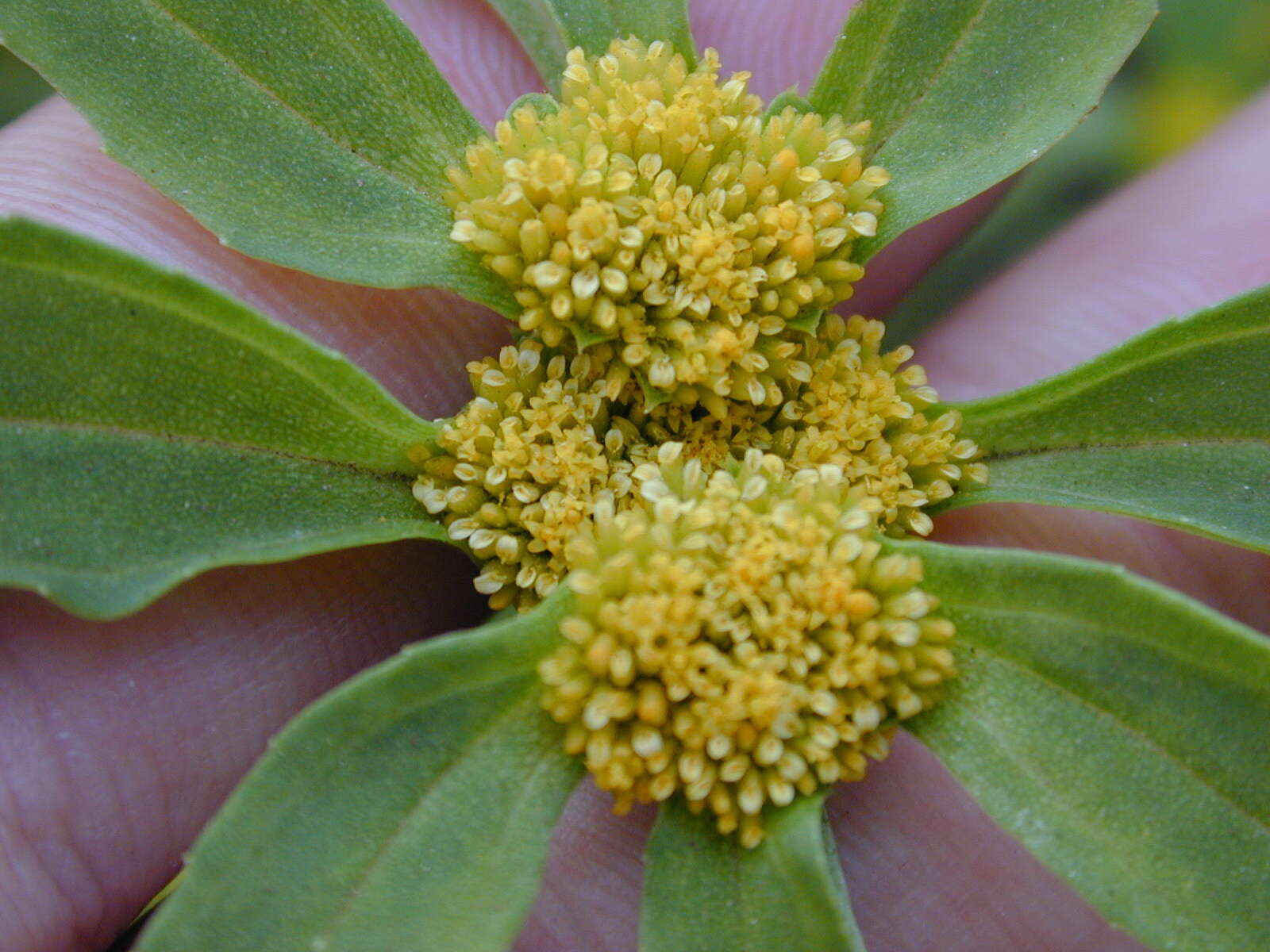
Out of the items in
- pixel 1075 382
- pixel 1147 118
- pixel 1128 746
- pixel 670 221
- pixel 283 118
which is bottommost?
pixel 1128 746

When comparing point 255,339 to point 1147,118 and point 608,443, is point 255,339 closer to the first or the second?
point 608,443

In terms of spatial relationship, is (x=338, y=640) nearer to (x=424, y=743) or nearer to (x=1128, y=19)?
(x=424, y=743)

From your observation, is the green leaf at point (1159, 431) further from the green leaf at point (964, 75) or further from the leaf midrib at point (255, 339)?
the leaf midrib at point (255, 339)

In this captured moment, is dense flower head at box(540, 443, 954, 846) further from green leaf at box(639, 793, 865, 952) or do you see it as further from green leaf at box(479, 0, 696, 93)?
green leaf at box(479, 0, 696, 93)

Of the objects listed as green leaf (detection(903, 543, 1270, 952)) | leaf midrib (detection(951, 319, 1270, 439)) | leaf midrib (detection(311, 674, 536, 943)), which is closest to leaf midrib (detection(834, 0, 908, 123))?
leaf midrib (detection(951, 319, 1270, 439))

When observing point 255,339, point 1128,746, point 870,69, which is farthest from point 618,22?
point 1128,746

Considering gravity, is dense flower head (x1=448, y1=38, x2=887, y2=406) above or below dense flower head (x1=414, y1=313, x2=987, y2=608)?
above
